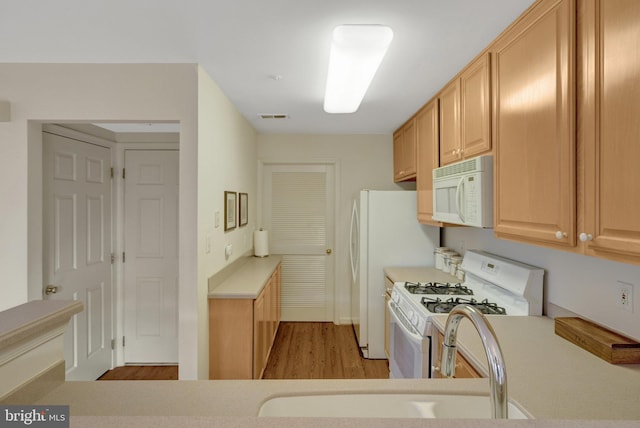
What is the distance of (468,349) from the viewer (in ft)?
5.10

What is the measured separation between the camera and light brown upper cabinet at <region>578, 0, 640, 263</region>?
1.07 meters

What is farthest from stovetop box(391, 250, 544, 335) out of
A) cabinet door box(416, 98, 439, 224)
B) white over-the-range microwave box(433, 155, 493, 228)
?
cabinet door box(416, 98, 439, 224)

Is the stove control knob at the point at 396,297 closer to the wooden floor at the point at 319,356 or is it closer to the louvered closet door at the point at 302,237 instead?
the wooden floor at the point at 319,356

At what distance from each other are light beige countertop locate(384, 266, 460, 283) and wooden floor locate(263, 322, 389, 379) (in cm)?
84

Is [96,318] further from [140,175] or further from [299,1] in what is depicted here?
[299,1]

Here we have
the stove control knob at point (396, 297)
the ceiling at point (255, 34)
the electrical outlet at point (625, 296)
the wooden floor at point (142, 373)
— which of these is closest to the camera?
the electrical outlet at point (625, 296)

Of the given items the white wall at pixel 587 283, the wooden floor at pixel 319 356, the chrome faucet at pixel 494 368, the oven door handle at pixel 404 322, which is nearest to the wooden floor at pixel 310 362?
the wooden floor at pixel 319 356

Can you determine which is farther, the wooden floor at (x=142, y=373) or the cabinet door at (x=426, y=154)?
the wooden floor at (x=142, y=373)

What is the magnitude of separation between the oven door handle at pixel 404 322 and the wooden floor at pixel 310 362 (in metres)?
0.69

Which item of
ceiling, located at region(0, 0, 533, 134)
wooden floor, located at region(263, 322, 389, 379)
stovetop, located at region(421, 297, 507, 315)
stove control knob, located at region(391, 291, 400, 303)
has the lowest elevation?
wooden floor, located at region(263, 322, 389, 379)

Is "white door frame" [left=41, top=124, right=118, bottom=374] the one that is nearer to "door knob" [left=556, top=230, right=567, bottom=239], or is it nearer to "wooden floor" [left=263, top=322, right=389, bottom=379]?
"wooden floor" [left=263, top=322, right=389, bottom=379]

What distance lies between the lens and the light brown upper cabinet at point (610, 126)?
1072 millimetres

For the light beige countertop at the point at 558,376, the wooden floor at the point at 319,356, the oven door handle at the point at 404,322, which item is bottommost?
the wooden floor at the point at 319,356

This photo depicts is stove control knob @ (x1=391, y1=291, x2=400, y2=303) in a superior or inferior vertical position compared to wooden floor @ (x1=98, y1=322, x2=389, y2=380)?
superior
